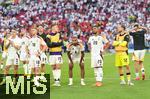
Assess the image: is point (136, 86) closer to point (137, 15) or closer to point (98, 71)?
point (98, 71)

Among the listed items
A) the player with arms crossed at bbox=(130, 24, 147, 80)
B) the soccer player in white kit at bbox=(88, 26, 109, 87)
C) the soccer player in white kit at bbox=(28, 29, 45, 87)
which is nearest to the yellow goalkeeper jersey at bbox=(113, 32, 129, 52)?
the soccer player in white kit at bbox=(88, 26, 109, 87)

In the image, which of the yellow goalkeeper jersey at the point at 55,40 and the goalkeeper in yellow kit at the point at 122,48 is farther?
the goalkeeper in yellow kit at the point at 122,48

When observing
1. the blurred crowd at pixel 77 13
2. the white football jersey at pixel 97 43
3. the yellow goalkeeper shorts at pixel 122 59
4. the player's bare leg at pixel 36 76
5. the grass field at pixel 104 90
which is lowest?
the grass field at pixel 104 90

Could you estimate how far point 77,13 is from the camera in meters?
47.3

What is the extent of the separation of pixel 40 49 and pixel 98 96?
3071 millimetres

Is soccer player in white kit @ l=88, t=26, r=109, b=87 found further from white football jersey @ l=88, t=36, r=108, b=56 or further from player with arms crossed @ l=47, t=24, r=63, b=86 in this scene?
player with arms crossed @ l=47, t=24, r=63, b=86

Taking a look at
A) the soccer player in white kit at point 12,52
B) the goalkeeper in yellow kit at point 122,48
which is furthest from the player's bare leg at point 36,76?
the goalkeeper in yellow kit at point 122,48

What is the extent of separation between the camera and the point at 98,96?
51.2 feet

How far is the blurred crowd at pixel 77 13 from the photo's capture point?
148 feet

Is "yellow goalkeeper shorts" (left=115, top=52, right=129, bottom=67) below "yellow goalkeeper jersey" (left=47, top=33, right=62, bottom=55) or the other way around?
below

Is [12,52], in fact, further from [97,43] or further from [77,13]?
[77,13]

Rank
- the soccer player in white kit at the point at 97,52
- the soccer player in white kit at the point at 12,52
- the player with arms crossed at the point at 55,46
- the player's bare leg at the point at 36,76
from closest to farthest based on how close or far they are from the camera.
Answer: the player's bare leg at the point at 36,76
the player with arms crossed at the point at 55,46
the soccer player in white kit at the point at 97,52
the soccer player in white kit at the point at 12,52

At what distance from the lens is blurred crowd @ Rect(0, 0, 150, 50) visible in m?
45.0
